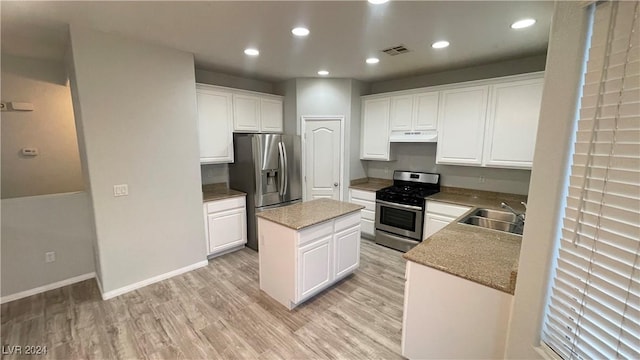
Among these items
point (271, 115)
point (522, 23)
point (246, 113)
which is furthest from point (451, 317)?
point (271, 115)

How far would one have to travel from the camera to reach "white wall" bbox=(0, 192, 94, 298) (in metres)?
2.71

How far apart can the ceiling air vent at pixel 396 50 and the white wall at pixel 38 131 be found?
420cm

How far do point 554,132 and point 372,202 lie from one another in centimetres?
331

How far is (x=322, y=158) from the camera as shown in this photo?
453 cm

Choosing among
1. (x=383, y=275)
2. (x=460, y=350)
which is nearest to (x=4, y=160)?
(x=383, y=275)

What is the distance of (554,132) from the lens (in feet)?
3.43

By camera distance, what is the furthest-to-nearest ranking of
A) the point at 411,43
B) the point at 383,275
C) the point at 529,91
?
the point at 383,275, the point at 529,91, the point at 411,43

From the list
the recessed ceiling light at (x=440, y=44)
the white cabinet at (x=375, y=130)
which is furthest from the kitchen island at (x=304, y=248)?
the recessed ceiling light at (x=440, y=44)

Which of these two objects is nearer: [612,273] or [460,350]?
[612,273]

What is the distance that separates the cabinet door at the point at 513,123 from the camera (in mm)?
3045

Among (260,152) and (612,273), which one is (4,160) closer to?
(260,152)

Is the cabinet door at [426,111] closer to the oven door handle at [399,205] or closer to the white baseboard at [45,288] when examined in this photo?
the oven door handle at [399,205]

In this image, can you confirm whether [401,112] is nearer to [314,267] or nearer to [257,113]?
[257,113]

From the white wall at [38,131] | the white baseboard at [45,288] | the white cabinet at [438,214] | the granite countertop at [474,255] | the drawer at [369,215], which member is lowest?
the white baseboard at [45,288]
